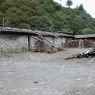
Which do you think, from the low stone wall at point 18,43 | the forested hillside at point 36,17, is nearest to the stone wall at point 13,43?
the low stone wall at point 18,43

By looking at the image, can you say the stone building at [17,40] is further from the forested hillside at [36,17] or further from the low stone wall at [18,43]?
the forested hillside at [36,17]

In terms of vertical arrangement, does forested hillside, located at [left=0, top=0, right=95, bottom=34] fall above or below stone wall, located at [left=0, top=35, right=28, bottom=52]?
above

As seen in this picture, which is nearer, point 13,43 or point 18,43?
point 13,43

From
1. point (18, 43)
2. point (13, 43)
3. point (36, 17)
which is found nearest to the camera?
point (13, 43)

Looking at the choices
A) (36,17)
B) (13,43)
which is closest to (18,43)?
(13,43)

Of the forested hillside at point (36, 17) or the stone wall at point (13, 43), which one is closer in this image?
the stone wall at point (13, 43)

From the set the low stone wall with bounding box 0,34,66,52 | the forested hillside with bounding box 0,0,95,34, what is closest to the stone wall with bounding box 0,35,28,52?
the low stone wall with bounding box 0,34,66,52

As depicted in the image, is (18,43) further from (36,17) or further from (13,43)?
(36,17)

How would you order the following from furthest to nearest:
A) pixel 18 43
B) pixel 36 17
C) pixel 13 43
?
1. pixel 36 17
2. pixel 18 43
3. pixel 13 43

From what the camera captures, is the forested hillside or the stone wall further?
the forested hillside

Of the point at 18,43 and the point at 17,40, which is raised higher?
the point at 17,40

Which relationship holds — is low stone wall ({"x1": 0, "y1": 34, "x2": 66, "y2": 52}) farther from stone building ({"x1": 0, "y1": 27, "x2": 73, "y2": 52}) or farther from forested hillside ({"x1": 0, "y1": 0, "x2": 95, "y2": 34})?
forested hillside ({"x1": 0, "y1": 0, "x2": 95, "y2": 34})

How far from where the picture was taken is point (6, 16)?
2265 inches

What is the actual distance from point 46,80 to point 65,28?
201 feet
